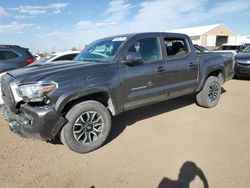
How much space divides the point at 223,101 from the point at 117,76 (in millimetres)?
4216

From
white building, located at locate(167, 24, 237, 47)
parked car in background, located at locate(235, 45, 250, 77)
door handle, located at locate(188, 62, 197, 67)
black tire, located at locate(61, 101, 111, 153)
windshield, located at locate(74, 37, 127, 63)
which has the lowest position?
white building, located at locate(167, 24, 237, 47)

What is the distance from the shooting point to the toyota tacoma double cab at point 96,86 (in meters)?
3.63

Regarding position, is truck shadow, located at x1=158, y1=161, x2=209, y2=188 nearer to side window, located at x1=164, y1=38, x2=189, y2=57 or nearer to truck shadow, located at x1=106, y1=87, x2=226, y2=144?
truck shadow, located at x1=106, y1=87, x2=226, y2=144

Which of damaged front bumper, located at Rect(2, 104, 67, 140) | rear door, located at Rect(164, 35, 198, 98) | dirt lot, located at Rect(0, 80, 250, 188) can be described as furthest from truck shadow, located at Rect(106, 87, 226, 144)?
damaged front bumper, located at Rect(2, 104, 67, 140)

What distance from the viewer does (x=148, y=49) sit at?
4.97 meters

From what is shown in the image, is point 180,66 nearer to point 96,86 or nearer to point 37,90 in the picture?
point 96,86

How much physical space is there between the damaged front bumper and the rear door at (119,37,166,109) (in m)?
1.26

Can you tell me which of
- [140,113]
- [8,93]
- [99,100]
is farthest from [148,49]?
[8,93]

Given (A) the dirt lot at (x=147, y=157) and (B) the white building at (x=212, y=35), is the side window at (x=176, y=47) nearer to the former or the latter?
(A) the dirt lot at (x=147, y=157)

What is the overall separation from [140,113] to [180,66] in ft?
5.13

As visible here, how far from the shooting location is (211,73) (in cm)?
650

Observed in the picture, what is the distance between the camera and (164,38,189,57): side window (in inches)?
211

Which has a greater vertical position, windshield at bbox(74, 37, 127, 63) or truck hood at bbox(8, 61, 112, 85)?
windshield at bbox(74, 37, 127, 63)

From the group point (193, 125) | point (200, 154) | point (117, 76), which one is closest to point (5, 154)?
point (117, 76)
